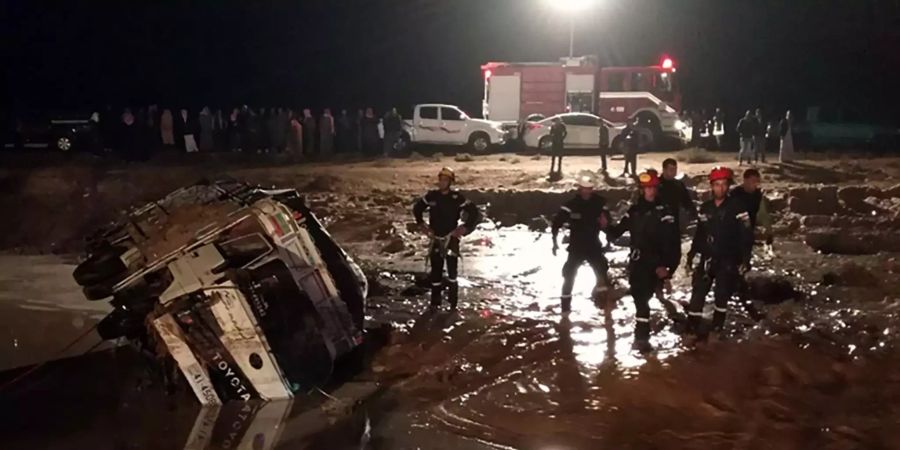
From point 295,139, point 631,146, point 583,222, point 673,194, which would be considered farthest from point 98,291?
point 295,139

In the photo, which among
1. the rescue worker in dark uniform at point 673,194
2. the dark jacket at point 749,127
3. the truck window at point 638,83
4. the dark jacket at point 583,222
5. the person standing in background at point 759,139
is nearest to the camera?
the rescue worker in dark uniform at point 673,194

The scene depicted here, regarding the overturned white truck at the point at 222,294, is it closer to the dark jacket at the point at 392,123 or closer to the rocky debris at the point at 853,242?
the rocky debris at the point at 853,242

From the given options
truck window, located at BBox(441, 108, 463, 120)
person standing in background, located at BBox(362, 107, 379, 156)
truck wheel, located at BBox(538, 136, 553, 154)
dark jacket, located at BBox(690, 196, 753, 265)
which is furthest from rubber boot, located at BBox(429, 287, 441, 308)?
truck window, located at BBox(441, 108, 463, 120)

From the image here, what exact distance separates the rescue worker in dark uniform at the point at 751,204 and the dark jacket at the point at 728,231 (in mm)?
127

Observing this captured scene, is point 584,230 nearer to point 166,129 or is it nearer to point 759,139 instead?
point 759,139

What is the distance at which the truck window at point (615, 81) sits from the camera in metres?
29.8

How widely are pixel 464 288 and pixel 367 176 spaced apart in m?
8.73

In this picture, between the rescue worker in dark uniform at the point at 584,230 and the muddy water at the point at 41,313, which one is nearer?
the muddy water at the point at 41,313

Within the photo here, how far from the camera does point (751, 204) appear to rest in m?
9.55

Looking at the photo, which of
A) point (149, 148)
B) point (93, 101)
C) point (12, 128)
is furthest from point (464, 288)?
point (93, 101)

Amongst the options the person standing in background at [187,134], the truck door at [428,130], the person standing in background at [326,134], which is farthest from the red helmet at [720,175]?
the person standing in background at [187,134]

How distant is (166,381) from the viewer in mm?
7711

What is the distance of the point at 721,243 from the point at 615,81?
71.3 ft

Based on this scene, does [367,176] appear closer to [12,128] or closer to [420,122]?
[420,122]
